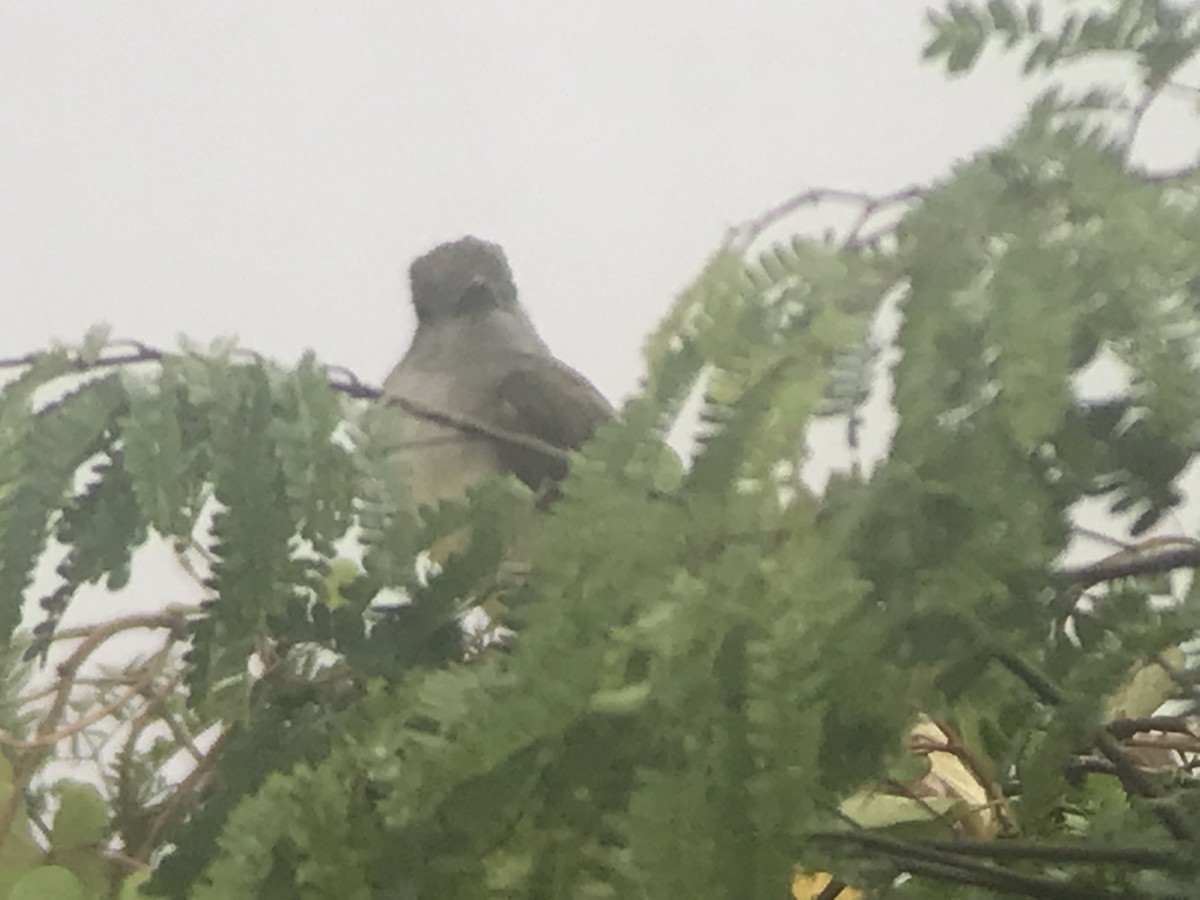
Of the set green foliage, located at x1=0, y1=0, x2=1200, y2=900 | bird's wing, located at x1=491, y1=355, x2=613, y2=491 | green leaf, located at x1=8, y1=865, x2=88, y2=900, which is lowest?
green leaf, located at x1=8, y1=865, x2=88, y2=900

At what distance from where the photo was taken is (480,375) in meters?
1.12

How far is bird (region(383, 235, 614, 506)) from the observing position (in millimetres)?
907

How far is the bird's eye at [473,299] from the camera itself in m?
1.24

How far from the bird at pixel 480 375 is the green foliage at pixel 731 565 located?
16.3 inches

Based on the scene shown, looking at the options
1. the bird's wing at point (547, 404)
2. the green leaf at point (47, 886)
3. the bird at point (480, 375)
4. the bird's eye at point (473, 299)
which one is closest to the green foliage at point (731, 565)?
the green leaf at point (47, 886)

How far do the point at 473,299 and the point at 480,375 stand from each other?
15 centimetres

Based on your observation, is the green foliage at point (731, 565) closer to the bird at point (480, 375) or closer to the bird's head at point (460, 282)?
the bird at point (480, 375)

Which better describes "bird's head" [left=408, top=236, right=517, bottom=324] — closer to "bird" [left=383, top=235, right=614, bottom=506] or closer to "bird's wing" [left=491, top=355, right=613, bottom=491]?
"bird" [left=383, top=235, right=614, bottom=506]

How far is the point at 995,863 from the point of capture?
41 cm

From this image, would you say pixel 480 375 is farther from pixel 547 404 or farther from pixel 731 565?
pixel 731 565

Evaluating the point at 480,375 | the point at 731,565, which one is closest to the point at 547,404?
the point at 480,375

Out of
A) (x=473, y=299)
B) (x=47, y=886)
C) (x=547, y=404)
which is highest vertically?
(x=473, y=299)

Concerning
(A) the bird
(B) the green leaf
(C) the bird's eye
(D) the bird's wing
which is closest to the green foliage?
(B) the green leaf

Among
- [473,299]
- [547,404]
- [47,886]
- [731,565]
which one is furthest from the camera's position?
[473,299]
